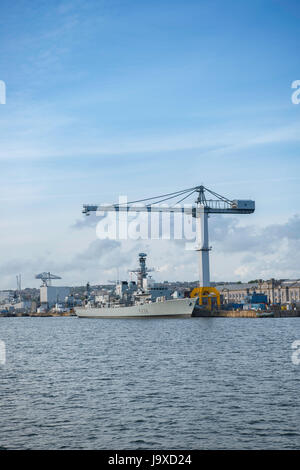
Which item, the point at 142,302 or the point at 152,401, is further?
the point at 142,302

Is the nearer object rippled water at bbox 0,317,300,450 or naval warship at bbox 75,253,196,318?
rippled water at bbox 0,317,300,450

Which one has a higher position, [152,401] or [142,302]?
[142,302]

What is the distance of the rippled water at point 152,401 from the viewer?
13508 millimetres

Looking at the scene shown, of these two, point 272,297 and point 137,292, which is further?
point 272,297

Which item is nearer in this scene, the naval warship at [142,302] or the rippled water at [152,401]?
the rippled water at [152,401]

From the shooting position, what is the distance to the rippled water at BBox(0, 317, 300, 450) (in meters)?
13.5

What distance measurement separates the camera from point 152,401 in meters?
17.8

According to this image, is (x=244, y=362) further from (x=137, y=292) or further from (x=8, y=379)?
(x=137, y=292)
